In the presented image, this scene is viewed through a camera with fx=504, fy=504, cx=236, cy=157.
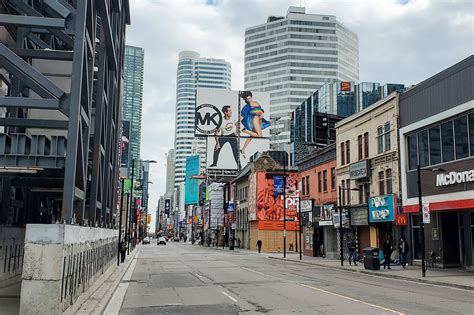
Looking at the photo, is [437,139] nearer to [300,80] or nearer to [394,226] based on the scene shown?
[394,226]

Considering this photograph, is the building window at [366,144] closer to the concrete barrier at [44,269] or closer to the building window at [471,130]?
the building window at [471,130]

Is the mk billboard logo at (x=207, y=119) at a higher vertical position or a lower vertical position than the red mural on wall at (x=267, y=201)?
higher

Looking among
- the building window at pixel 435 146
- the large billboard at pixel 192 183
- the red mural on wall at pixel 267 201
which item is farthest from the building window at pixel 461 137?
the large billboard at pixel 192 183

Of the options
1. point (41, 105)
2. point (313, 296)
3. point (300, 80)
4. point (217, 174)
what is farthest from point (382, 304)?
point (300, 80)

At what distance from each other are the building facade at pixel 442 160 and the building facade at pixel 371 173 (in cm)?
115

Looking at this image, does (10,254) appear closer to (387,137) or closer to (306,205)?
(387,137)

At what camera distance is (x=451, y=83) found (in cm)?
2789

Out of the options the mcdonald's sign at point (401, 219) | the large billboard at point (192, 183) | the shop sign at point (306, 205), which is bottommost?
the mcdonald's sign at point (401, 219)

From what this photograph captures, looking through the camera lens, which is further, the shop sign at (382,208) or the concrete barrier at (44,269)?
the shop sign at (382,208)

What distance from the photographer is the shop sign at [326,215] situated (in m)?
42.2

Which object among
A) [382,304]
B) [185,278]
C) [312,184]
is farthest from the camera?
[312,184]

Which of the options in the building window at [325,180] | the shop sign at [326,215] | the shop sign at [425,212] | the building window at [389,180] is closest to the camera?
the shop sign at [425,212]

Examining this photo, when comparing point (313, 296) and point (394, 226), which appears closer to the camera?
point (313, 296)

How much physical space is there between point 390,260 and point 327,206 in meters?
12.0
